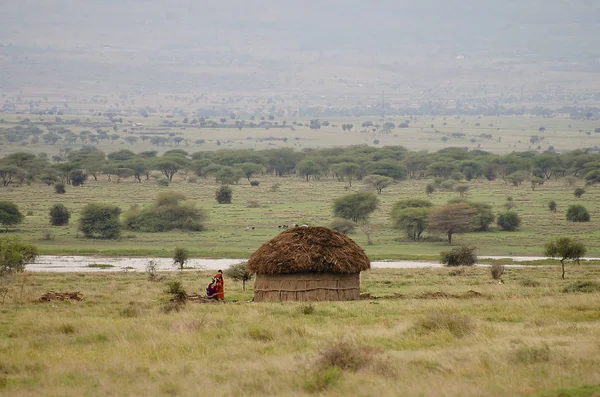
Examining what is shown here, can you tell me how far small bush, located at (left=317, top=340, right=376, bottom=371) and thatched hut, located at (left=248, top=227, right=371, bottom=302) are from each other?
411 inches

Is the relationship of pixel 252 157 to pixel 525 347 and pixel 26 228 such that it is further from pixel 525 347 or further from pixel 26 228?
pixel 525 347

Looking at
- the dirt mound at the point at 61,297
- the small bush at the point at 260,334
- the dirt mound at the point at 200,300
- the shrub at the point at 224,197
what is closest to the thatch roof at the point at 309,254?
the dirt mound at the point at 200,300

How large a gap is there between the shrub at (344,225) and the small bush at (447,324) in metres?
44.0

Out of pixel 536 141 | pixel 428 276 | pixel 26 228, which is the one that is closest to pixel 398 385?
pixel 428 276

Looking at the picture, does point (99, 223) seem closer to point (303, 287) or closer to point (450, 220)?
point (450, 220)

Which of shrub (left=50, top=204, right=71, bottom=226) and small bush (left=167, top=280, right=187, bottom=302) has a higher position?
small bush (left=167, top=280, right=187, bottom=302)

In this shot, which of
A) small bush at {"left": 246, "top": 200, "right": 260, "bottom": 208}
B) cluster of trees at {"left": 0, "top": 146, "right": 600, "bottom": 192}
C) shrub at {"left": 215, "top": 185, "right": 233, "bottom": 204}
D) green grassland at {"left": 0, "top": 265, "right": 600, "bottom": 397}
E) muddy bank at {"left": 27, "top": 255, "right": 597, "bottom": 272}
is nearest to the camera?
green grassland at {"left": 0, "top": 265, "right": 600, "bottom": 397}

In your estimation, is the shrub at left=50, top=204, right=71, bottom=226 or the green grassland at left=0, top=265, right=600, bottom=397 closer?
the green grassland at left=0, top=265, right=600, bottom=397

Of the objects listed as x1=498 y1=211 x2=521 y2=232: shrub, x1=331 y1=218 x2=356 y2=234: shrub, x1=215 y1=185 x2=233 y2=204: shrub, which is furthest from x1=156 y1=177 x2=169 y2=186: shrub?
x1=498 y1=211 x2=521 y2=232: shrub

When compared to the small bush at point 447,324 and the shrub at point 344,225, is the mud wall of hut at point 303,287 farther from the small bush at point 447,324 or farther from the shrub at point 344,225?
the shrub at point 344,225

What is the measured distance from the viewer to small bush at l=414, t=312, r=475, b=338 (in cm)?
1750

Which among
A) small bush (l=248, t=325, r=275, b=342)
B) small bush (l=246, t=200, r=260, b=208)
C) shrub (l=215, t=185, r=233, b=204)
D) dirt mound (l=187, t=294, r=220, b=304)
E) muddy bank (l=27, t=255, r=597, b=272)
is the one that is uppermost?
small bush (l=248, t=325, r=275, b=342)

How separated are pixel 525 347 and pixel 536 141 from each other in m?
188

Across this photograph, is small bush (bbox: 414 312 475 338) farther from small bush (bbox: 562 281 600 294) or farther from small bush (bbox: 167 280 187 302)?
small bush (bbox: 562 281 600 294)
